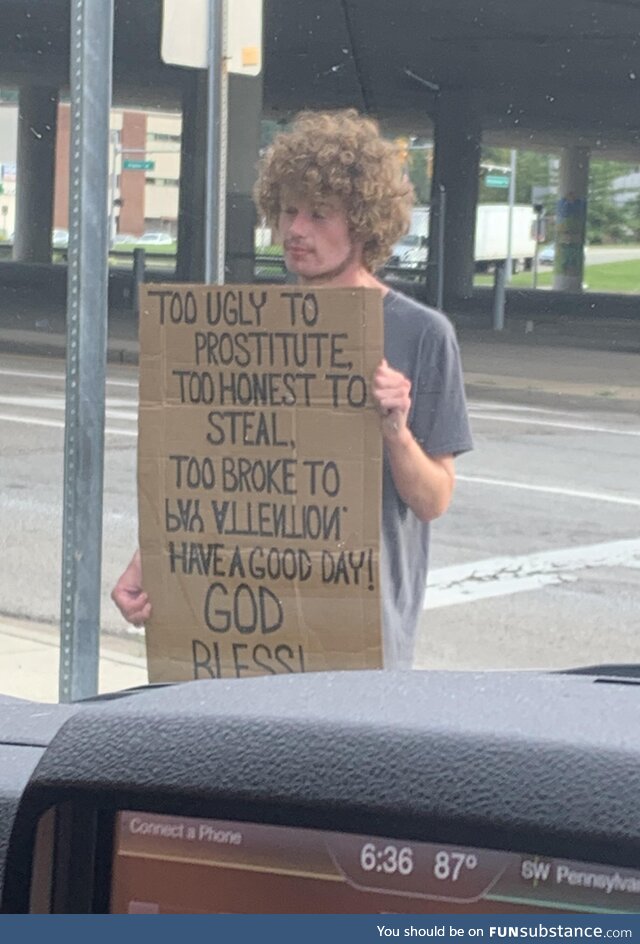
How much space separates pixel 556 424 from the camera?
14508 mm

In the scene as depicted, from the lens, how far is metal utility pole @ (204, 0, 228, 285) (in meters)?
3.96

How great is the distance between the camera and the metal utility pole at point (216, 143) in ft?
13.0

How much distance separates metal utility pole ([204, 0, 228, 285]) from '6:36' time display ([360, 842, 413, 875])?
2.86 meters

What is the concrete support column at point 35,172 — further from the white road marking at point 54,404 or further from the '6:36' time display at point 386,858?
the '6:36' time display at point 386,858

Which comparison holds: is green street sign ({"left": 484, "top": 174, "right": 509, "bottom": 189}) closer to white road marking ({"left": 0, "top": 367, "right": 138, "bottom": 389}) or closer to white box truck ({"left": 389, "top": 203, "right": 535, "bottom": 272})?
white box truck ({"left": 389, "top": 203, "right": 535, "bottom": 272})

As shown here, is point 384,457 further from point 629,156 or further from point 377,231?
point 629,156

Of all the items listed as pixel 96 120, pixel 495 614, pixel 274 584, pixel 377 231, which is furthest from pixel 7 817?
pixel 495 614

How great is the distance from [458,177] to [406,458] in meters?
37.2

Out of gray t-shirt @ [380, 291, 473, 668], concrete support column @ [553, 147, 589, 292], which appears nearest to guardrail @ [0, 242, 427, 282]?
gray t-shirt @ [380, 291, 473, 668]

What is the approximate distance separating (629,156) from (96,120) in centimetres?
6241

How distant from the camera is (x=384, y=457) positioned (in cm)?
277

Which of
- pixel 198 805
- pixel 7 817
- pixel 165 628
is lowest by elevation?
pixel 165 628

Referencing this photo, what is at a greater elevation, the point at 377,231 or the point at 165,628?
the point at 377,231

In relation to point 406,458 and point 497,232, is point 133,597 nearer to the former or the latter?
point 406,458
